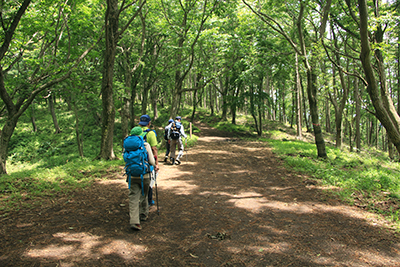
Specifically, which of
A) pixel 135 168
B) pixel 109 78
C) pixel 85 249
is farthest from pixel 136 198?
pixel 109 78

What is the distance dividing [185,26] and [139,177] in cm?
1065

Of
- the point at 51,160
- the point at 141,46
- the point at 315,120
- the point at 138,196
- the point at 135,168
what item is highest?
the point at 141,46

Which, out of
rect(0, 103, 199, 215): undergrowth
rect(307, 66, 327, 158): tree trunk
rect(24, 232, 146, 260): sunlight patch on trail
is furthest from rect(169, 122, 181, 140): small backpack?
rect(307, 66, 327, 158): tree trunk

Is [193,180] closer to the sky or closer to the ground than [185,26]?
closer to the ground

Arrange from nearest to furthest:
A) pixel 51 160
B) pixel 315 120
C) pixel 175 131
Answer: pixel 175 131 < pixel 315 120 < pixel 51 160

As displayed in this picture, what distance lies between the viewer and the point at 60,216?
188 inches

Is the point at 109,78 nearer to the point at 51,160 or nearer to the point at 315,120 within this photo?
the point at 315,120

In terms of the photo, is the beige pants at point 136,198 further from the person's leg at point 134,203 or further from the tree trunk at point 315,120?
the tree trunk at point 315,120

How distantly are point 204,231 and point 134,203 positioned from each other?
4.74 ft

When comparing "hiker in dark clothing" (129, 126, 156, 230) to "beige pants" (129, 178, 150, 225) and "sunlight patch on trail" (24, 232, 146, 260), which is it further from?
"sunlight patch on trail" (24, 232, 146, 260)

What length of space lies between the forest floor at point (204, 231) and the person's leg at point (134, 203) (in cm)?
25

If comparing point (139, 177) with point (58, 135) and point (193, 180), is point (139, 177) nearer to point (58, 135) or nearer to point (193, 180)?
point (193, 180)

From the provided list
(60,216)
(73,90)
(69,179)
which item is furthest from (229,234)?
(73,90)

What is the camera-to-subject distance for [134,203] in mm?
4492
